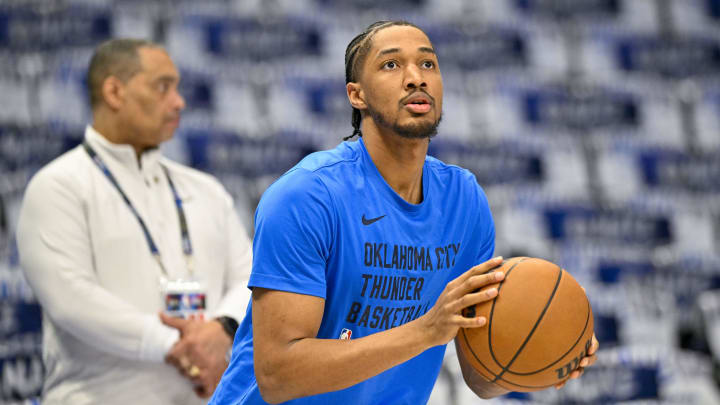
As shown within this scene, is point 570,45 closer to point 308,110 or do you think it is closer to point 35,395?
point 308,110

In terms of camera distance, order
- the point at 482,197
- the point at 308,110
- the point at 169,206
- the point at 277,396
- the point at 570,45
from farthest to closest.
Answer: the point at 570,45
the point at 308,110
the point at 169,206
the point at 482,197
the point at 277,396

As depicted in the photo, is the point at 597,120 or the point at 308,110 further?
the point at 597,120

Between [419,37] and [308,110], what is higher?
[419,37]

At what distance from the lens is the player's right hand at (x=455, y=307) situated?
1.71 m

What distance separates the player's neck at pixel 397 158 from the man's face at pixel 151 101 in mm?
1289

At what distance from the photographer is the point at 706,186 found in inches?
254

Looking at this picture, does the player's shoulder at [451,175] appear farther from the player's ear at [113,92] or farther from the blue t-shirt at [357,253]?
the player's ear at [113,92]

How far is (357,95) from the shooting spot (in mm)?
2107

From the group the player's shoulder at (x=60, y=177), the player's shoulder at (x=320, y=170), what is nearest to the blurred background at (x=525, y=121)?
the player's shoulder at (x=60, y=177)

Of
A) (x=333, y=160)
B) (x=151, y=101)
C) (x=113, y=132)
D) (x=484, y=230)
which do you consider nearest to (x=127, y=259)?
(x=113, y=132)

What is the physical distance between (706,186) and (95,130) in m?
4.89

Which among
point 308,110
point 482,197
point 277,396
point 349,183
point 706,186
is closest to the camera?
point 277,396

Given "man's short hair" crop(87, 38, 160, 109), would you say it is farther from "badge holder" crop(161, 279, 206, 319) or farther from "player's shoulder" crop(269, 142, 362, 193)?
"player's shoulder" crop(269, 142, 362, 193)

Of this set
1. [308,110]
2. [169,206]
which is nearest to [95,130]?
[169,206]
